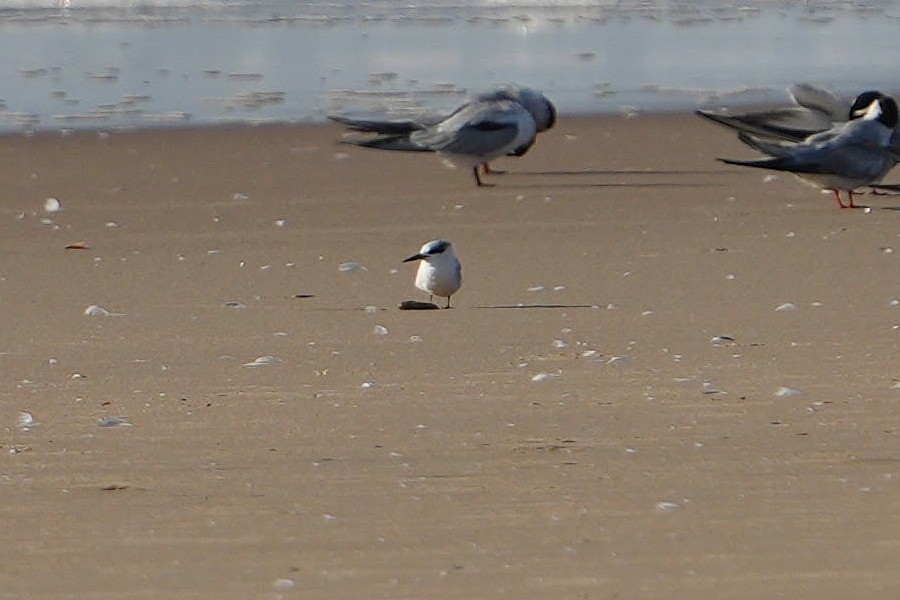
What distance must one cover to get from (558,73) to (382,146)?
644 centimetres

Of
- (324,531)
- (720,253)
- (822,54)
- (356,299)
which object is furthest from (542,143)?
(324,531)

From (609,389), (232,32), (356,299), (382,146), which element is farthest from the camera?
(232,32)

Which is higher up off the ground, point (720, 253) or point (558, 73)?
point (720, 253)

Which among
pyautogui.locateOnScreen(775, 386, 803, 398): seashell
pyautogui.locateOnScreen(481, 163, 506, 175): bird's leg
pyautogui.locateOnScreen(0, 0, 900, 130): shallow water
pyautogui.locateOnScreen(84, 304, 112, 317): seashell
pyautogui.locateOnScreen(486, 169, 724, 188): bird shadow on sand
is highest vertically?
pyautogui.locateOnScreen(775, 386, 803, 398): seashell

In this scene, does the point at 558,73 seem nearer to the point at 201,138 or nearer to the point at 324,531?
the point at 201,138

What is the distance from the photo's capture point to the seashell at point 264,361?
19.1 feet

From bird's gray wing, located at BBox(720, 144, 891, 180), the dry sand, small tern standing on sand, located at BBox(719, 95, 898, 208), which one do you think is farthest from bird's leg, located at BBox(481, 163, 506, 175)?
bird's gray wing, located at BBox(720, 144, 891, 180)

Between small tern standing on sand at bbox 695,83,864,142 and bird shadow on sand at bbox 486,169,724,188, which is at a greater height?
small tern standing on sand at bbox 695,83,864,142

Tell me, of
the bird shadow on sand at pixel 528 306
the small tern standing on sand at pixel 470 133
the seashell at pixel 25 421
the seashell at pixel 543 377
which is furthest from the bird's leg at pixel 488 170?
the seashell at pixel 25 421

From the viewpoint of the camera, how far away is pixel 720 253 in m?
8.27

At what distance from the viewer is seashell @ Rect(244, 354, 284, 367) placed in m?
5.81

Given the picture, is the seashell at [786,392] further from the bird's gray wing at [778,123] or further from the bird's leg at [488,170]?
the bird's leg at [488,170]

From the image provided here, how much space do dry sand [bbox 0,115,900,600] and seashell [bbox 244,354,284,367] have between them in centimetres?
6

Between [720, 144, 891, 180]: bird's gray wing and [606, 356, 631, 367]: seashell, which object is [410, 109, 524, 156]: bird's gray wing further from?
[606, 356, 631, 367]: seashell
